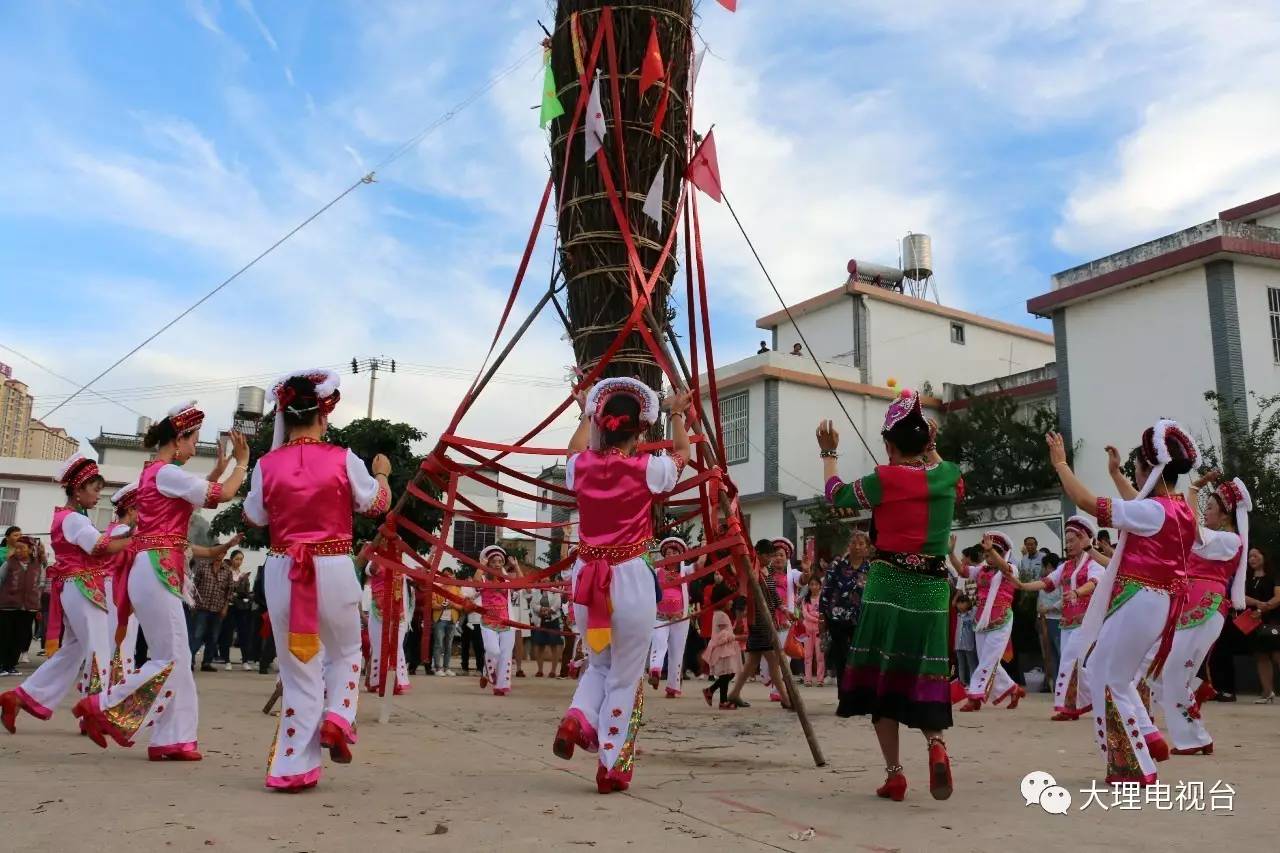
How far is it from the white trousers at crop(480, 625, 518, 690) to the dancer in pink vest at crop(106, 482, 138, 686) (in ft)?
13.8

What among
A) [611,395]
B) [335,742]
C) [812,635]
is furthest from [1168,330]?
[335,742]

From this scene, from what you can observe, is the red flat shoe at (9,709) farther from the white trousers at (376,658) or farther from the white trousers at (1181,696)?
the white trousers at (1181,696)

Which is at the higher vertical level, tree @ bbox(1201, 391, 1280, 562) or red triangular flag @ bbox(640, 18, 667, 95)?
red triangular flag @ bbox(640, 18, 667, 95)

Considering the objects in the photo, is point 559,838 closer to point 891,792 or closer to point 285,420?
point 891,792

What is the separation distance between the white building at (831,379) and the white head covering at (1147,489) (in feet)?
60.6

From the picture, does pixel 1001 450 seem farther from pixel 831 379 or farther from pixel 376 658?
pixel 376 658

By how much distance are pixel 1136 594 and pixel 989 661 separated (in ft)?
16.7

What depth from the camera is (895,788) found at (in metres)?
4.33

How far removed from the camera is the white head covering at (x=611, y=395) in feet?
16.5

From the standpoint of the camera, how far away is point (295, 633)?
445cm

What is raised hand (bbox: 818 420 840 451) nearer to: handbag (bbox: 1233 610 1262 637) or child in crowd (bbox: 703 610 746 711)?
child in crowd (bbox: 703 610 746 711)

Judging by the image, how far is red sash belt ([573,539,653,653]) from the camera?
4.70 m

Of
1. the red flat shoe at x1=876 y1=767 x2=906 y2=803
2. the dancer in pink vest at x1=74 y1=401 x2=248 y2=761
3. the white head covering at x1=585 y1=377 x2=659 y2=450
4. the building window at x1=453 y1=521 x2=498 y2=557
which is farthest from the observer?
the building window at x1=453 y1=521 x2=498 y2=557

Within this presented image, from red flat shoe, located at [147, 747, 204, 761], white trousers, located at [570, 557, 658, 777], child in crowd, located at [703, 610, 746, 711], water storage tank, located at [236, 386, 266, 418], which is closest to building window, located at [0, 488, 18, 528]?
water storage tank, located at [236, 386, 266, 418]
